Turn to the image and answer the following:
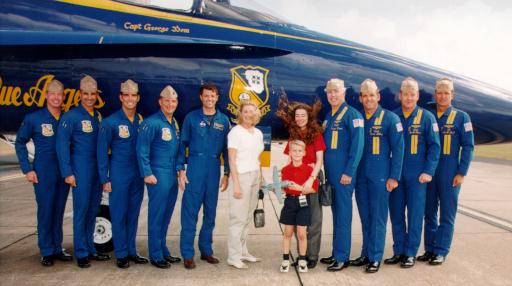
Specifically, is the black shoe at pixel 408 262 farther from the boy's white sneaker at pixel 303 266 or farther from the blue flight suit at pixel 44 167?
the blue flight suit at pixel 44 167

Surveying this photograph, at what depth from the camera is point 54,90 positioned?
3793mm

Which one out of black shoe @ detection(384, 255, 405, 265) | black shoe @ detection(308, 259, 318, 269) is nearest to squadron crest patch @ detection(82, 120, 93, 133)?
black shoe @ detection(308, 259, 318, 269)

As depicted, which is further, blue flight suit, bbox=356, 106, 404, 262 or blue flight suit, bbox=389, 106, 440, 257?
blue flight suit, bbox=389, 106, 440, 257

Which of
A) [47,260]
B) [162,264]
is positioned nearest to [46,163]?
[47,260]

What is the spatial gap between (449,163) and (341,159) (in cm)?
131

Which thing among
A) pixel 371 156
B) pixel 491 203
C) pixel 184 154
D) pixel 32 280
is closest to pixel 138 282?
pixel 32 280

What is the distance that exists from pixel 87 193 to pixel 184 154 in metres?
1.12

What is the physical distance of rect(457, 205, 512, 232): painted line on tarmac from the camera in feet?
19.8

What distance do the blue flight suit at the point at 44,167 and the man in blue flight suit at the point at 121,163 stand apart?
582 mm

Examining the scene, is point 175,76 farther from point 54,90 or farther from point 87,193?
point 87,193

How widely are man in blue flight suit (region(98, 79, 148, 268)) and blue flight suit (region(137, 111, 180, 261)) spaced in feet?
0.69

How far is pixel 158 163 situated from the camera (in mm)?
3793

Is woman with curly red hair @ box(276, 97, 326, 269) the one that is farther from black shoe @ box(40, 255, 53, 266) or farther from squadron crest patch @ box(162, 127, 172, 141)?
black shoe @ box(40, 255, 53, 266)

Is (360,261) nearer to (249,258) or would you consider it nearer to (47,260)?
(249,258)
